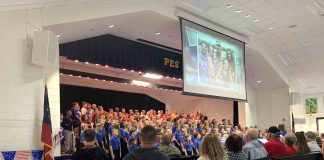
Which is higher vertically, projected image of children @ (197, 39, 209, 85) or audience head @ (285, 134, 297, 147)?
projected image of children @ (197, 39, 209, 85)

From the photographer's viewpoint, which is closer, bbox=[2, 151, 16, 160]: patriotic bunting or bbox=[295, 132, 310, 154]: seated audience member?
bbox=[295, 132, 310, 154]: seated audience member

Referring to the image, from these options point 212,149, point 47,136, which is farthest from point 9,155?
point 212,149

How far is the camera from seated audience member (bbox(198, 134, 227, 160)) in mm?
3066

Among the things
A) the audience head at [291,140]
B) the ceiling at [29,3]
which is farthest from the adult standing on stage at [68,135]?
the audience head at [291,140]

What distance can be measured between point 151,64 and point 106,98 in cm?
551

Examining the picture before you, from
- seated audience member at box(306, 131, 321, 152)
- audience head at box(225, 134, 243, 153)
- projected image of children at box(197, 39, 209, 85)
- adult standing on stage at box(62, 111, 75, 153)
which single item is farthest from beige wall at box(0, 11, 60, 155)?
seated audience member at box(306, 131, 321, 152)

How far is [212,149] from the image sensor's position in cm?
308

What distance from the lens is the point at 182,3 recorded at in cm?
1082

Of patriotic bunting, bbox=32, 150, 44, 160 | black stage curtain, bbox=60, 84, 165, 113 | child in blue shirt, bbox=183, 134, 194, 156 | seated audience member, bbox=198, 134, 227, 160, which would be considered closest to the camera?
seated audience member, bbox=198, 134, 227, 160

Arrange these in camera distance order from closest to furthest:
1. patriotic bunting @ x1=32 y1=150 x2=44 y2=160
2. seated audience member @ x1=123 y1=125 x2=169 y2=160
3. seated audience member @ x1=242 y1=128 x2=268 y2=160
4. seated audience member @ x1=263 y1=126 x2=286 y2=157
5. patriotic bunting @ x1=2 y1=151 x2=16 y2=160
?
seated audience member @ x1=123 y1=125 x2=169 y2=160, seated audience member @ x1=242 y1=128 x2=268 y2=160, seated audience member @ x1=263 y1=126 x2=286 y2=157, patriotic bunting @ x1=2 y1=151 x2=16 y2=160, patriotic bunting @ x1=32 y1=150 x2=44 y2=160

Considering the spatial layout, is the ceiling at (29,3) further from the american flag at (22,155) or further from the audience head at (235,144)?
the audience head at (235,144)

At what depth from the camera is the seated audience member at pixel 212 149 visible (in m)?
3.07

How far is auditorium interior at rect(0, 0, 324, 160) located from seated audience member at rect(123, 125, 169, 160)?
471 mm

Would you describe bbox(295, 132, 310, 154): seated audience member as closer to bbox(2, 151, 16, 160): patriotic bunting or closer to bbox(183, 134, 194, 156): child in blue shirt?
bbox(2, 151, 16, 160): patriotic bunting
